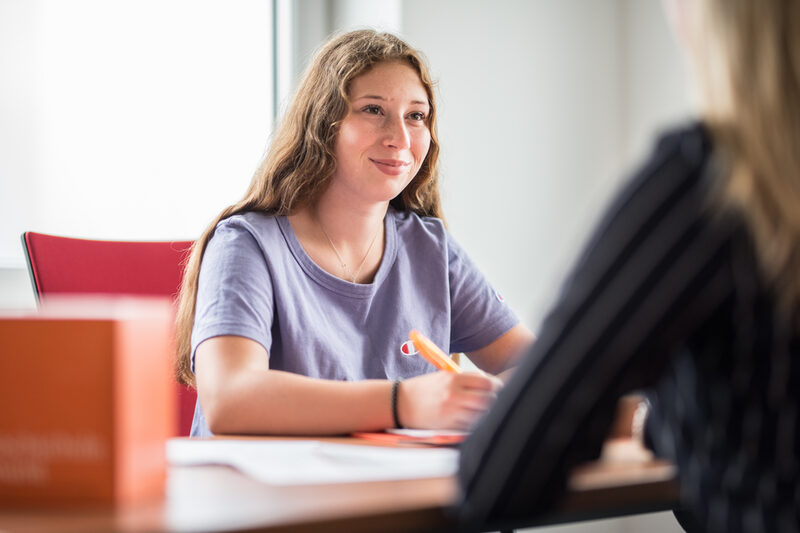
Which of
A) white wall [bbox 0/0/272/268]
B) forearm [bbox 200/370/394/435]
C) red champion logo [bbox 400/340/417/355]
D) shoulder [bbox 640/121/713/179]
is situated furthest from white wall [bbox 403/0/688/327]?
shoulder [bbox 640/121/713/179]

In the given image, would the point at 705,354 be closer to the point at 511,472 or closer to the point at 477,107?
the point at 511,472

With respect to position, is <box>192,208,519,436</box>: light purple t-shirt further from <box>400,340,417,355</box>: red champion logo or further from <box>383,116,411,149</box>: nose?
<box>383,116,411,149</box>: nose

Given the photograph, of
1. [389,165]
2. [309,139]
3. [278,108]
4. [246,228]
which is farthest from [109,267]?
[278,108]

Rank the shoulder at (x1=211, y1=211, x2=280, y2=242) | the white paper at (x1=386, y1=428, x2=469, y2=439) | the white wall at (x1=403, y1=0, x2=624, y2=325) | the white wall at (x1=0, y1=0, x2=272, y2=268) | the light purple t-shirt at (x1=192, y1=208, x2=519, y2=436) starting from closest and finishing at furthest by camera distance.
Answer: the white paper at (x1=386, y1=428, x2=469, y2=439) < the light purple t-shirt at (x1=192, y1=208, x2=519, y2=436) < the shoulder at (x1=211, y1=211, x2=280, y2=242) < the white wall at (x1=0, y1=0, x2=272, y2=268) < the white wall at (x1=403, y1=0, x2=624, y2=325)

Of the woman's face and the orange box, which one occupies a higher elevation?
the woman's face

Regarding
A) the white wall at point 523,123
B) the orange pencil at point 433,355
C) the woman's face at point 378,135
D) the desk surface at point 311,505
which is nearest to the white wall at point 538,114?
the white wall at point 523,123

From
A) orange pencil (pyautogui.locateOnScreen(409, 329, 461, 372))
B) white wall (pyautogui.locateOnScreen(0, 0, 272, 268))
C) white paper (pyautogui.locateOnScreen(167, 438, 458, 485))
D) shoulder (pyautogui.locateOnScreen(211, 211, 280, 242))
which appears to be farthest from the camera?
white wall (pyautogui.locateOnScreen(0, 0, 272, 268))

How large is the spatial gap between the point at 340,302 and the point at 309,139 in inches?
12.5

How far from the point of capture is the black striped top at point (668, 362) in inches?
24.1

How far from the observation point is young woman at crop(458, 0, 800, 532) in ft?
1.96

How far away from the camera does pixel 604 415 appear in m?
0.65

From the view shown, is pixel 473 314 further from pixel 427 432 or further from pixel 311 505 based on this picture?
pixel 311 505

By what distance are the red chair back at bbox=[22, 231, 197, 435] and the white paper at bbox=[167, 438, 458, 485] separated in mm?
675

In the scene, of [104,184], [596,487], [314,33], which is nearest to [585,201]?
[314,33]
